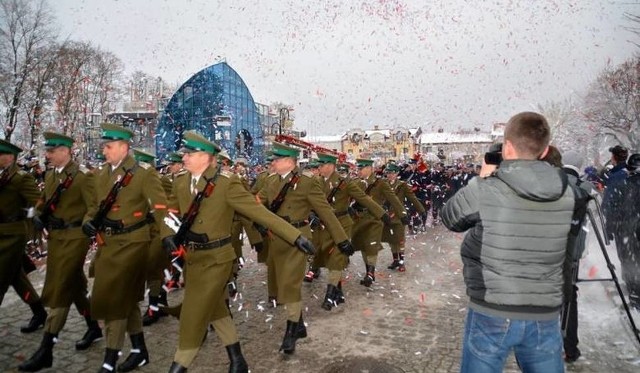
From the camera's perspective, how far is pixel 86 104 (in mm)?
33062

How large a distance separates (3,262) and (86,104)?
1260 inches

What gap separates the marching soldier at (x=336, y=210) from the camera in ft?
22.8

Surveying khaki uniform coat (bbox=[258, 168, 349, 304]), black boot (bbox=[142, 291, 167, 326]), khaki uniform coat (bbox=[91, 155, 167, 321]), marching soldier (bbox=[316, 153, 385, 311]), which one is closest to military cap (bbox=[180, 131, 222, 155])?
khaki uniform coat (bbox=[91, 155, 167, 321])

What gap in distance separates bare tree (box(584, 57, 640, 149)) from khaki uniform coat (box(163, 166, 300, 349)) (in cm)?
3588

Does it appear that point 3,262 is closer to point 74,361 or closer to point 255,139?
point 74,361

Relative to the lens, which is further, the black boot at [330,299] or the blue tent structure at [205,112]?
the blue tent structure at [205,112]

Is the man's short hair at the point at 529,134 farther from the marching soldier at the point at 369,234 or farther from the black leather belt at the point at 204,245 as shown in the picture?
the marching soldier at the point at 369,234

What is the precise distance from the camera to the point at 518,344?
96.1 inches

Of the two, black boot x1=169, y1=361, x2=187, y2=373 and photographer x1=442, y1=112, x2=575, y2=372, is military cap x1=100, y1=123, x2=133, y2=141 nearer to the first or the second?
black boot x1=169, y1=361, x2=187, y2=373

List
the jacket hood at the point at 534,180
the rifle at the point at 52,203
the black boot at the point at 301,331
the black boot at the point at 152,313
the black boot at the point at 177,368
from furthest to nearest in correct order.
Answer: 1. the black boot at the point at 152,313
2. the black boot at the point at 301,331
3. the rifle at the point at 52,203
4. the black boot at the point at 177,368
5. the jacket hood at the point at 534,180

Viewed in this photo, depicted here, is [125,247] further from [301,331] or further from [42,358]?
[301,331]

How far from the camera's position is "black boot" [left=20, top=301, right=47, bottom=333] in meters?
5.66

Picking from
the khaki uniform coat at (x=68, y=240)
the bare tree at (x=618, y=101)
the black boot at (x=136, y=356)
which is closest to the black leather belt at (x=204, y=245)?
the khaki uniform coat at (x=68, y=240)

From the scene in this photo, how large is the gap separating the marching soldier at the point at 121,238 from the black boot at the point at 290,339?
1.49m
